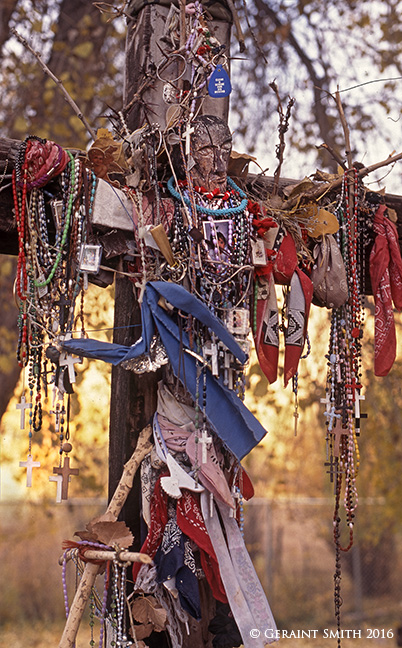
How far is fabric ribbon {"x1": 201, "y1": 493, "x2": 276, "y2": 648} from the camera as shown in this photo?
76.7 inches

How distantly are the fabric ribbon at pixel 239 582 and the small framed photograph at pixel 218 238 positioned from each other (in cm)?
66

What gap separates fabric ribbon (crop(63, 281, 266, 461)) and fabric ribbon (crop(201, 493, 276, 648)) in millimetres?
203

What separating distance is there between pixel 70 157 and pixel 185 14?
0.66 m

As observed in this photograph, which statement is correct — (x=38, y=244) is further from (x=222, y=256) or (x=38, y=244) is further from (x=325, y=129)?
(x=325, y=129)

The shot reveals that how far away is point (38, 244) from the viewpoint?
2016 millimetres

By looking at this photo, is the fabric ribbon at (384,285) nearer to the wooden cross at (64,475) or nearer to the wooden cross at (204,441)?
the wooden cross at (204,441)

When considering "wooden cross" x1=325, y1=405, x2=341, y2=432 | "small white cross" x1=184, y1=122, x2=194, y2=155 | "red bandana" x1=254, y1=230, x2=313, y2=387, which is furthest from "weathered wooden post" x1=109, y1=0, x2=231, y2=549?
"wooden cross" x1=325, y1=405, x2=341, y2=432

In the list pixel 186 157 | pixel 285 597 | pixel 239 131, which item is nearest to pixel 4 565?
pixel 285 597

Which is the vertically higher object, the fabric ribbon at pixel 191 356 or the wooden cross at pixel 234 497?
the fabric ribbon at pixel 191 356

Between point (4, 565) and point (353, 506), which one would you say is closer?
point (353, 506)

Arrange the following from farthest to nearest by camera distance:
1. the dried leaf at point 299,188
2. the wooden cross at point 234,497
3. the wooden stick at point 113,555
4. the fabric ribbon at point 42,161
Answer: the dried leaf at point 299,188
the wooden cross at point 234,497
the fabric ribbon at point 42,161
the wooden stick at point 113,555

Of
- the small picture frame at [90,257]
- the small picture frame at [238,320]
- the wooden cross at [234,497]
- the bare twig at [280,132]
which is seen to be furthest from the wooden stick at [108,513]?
the bare twig at [280,132]

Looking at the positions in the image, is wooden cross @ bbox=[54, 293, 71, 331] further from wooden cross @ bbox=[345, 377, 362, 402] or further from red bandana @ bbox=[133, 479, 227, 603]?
wooden cross @ bbox=[345, 377, 362, 402]

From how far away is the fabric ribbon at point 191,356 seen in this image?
194 centimetres
